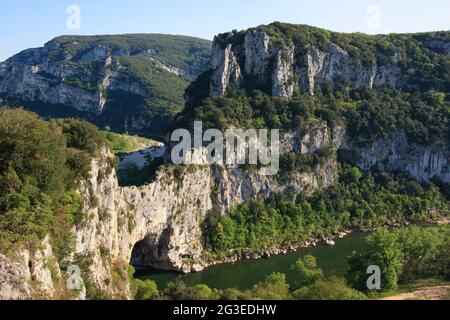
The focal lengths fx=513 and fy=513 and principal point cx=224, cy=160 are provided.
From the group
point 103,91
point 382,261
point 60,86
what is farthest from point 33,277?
point 60,86

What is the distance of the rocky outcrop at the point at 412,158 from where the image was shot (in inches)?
3029

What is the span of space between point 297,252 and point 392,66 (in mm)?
41134

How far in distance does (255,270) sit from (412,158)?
123 feet

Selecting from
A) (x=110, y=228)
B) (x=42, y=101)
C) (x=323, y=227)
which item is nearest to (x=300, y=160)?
(x=323, y=227)

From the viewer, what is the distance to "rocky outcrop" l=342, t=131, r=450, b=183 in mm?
76938

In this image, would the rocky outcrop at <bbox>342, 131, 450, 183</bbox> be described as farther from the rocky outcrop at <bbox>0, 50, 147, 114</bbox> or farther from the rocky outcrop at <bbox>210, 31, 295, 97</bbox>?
the rocky outcrop at <bbox>0, 50, 147, 114</bbox>

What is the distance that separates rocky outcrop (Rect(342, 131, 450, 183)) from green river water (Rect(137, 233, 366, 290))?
821 inches

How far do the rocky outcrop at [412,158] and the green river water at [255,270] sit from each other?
68.4ft

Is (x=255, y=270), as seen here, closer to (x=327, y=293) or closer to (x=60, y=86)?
(x=327, y=293)

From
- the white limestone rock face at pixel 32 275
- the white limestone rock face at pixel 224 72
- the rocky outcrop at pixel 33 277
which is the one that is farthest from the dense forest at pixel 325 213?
the white limestone rock face at pixel 32 275

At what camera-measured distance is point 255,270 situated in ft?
171

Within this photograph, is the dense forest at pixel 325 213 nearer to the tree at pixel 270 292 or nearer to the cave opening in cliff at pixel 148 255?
the cave opening in cliff at pixel 148 255

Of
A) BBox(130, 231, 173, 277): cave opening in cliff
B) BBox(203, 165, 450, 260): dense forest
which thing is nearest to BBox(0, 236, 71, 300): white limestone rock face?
BBox(130, 231, 173, 277): cave opening in cliff

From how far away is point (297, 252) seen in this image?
58.3 m
